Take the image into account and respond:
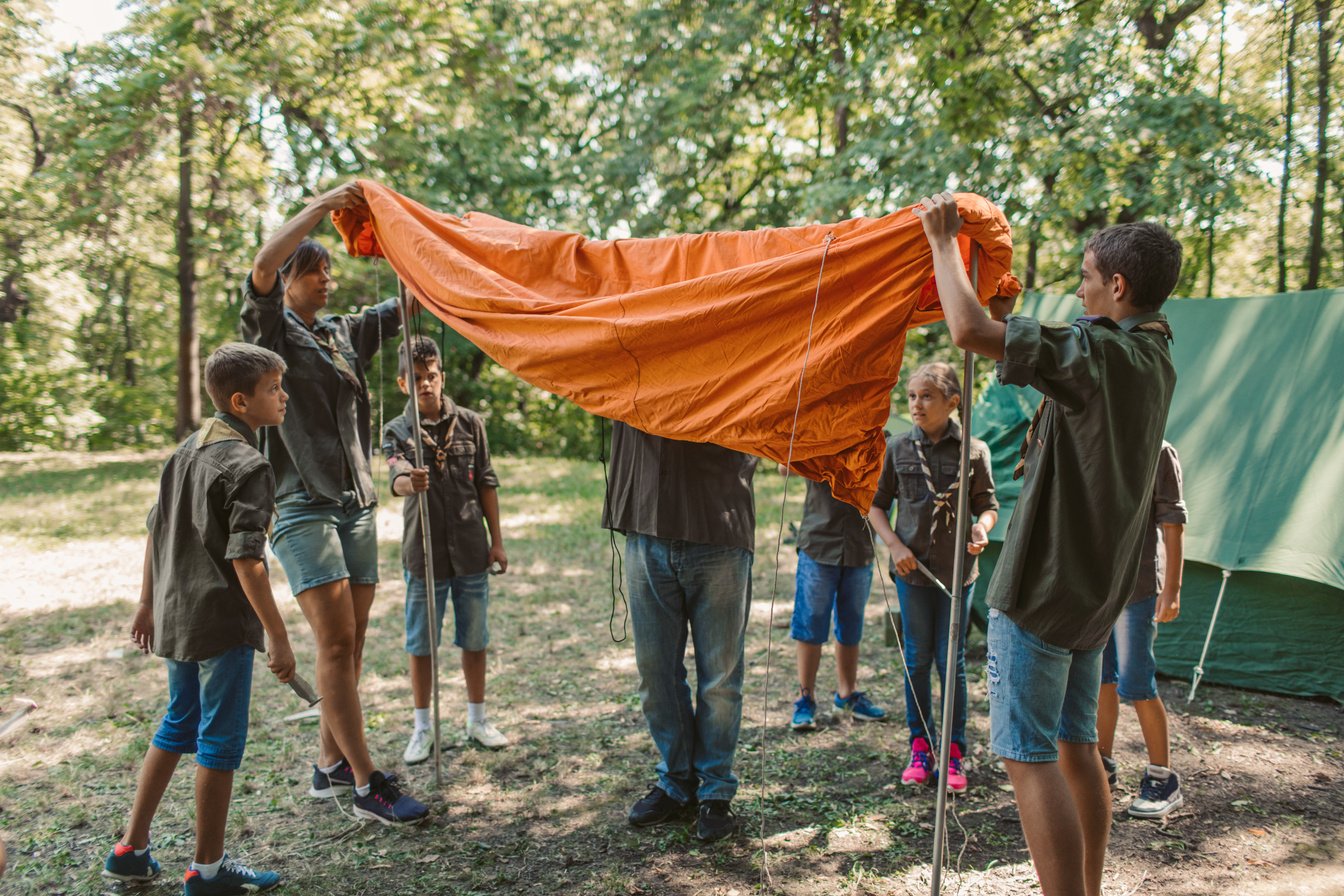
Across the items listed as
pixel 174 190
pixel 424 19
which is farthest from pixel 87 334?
pixel 424 19

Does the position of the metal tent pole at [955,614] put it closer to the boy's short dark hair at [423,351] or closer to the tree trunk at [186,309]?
the boy's short dark hair at [423,351]

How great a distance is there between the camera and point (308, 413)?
3.46 m

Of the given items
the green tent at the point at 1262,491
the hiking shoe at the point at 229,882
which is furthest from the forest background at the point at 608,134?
the hiking shoe at the point at 229,882

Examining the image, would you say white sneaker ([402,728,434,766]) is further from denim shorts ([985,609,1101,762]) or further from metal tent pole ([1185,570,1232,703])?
metal tent pole ([1185,570,1232,703])

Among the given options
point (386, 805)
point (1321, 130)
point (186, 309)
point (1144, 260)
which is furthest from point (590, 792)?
point (186, 309)

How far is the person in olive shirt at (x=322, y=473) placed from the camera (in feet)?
10.9

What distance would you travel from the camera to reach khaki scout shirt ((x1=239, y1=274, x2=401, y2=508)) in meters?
3.33

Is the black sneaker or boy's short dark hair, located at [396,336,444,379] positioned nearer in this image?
the black sneaker

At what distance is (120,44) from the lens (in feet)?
43.0

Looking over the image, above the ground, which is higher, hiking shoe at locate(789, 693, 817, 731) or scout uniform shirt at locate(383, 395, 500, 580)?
scout uniform shirt at locate(383, 395, 500, 580)

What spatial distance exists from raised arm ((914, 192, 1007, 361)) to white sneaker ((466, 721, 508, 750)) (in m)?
2.99

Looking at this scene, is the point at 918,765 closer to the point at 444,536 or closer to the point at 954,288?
the point at 444,536

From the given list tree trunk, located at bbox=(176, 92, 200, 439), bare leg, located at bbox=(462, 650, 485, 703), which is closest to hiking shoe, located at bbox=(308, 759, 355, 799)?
bare leg, located at bbox=(462, 650, 485, 703)

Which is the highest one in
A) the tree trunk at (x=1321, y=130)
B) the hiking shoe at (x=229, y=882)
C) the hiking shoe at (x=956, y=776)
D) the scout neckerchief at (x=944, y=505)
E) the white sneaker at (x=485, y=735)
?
the tree trunk at (x=1321, y=130)
